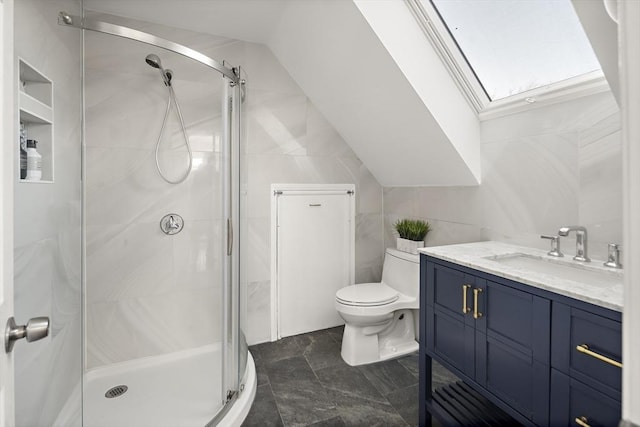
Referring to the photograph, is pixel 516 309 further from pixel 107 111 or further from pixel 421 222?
pixel 107 111

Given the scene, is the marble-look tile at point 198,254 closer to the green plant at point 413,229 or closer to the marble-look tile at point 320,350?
the marble-look tile at point 320,350

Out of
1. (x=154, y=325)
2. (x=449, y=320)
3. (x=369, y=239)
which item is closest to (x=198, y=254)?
(x=154, y=325)

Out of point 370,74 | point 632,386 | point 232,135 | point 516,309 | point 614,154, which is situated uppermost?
point 370,74

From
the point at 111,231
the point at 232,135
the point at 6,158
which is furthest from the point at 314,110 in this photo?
the point at 6,158

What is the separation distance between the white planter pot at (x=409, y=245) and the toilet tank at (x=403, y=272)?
44mm

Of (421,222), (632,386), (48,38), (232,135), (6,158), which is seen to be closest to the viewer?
(632,386)

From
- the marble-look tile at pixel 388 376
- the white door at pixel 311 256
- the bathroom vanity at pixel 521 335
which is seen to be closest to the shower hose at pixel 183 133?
the white door at pixel 311 256

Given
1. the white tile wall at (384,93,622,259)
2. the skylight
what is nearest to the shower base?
the white tile wall at (384,93,622,259)

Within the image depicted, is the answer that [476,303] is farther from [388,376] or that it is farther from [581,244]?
[388,376]

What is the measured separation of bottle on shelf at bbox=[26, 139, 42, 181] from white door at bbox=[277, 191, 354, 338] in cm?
148

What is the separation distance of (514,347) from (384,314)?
1020 mm

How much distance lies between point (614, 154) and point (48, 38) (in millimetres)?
2360

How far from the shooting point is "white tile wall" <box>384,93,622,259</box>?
138 centimetres

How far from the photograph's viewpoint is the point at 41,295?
116 centimetres
